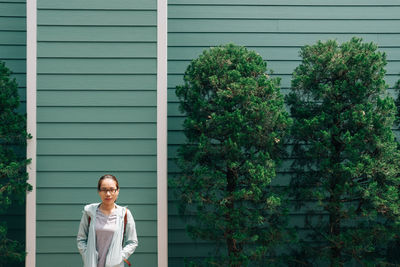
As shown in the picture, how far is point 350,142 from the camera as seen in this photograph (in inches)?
176

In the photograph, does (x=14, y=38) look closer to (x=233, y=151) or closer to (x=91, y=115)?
(x=91, y=115)

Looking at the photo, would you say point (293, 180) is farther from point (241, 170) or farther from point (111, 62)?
point (111, 62)

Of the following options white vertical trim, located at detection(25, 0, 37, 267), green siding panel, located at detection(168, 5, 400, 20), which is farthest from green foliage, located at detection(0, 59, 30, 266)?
green siding panel, located at detection(168, 5, 400, 20)

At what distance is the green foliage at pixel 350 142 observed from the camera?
4.48m

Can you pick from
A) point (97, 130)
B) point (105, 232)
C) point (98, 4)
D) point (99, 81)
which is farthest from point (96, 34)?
point (105, 232)

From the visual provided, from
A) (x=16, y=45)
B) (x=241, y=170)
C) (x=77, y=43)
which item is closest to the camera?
(x=241, y=170)

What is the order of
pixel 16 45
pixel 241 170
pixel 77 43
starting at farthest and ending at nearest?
1. pixel 16 45
2. pixel 77 43
3. pixel 241 170

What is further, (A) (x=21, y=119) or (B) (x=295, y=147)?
(B) (x=295, y=147)

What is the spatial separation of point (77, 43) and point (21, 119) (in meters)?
1.02

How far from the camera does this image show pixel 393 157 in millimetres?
4613

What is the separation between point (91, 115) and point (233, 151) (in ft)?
5.34

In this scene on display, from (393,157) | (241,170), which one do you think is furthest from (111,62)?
(393,157)

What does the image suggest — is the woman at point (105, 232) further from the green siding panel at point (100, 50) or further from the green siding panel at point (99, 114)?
the green siding panel at point (100, 50)

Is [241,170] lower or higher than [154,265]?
higher
